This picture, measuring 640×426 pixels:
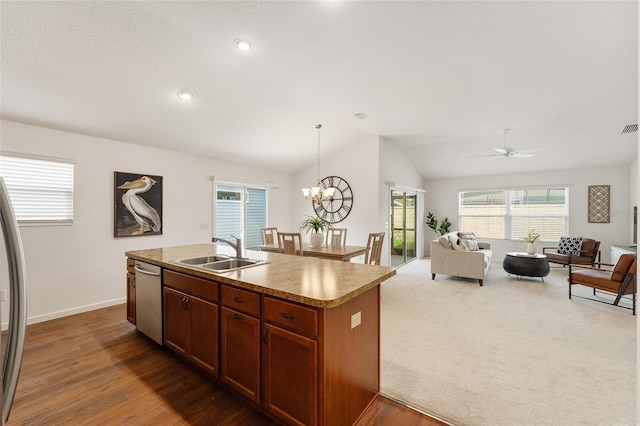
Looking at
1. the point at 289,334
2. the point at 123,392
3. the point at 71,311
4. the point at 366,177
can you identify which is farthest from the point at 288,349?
the point at 366,177

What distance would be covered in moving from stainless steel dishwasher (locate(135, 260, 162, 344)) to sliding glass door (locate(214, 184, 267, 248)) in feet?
8.01

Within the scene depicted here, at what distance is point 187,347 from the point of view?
2486 millimetres

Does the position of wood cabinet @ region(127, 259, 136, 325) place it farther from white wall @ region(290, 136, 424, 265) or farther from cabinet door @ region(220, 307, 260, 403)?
white wall @ region(290, 136, 424, 265)

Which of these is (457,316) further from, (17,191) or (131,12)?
(17,191)

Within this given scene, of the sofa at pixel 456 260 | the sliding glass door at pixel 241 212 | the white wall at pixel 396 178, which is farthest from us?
the white wall at pixel 396 178

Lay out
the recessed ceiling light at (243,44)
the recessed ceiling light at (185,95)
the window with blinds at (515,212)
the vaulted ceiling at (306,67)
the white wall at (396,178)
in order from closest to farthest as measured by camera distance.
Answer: the vaulted ceiling at (306,67)
the recessed ceiling light at (243,44)
the recessed ceiling light at (185,95)
the white wall at (396,178)
the window with blinds at (515,212)

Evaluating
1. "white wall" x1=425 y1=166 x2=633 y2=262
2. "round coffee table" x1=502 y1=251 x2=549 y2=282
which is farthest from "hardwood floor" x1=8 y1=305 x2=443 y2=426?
"white wall" x1=425 y1=166 x2=633 y2=262

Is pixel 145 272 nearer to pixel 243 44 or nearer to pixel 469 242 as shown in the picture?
pixel 243 44

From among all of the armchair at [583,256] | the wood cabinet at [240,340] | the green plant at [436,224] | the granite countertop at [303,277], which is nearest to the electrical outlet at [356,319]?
the granite countertop at [303,277]

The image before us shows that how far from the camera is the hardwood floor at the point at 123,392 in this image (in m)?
2.00

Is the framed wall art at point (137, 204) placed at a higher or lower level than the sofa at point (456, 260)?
higher

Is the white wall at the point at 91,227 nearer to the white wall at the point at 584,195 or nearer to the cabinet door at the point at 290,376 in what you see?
the cabinet door at the point at 290,376

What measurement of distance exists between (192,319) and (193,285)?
0.28 metres

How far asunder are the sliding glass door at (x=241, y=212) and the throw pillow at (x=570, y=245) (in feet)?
20.6
